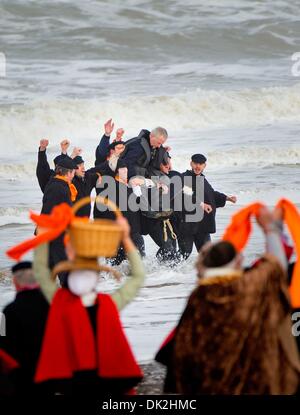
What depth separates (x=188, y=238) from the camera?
12.9 metres

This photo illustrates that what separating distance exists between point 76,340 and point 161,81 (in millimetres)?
13879

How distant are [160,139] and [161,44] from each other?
290 inches

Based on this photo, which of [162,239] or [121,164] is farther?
[162,239]

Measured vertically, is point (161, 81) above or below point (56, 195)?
above

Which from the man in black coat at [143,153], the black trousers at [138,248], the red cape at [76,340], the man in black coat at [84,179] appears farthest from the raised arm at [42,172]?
the red cape at [76,340]

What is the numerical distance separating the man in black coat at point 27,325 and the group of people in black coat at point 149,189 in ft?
19.0

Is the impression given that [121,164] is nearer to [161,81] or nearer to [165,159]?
[165,159]

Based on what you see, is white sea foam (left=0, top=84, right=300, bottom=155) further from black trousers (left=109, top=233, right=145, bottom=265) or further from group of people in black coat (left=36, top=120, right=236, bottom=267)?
black trousers (left=109, top=233, right=145, bottom=265)

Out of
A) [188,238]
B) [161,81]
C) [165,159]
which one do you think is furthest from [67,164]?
[161,81]

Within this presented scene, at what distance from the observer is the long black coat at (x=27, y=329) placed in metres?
5.87

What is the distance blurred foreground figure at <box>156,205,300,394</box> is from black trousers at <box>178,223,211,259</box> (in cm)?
737

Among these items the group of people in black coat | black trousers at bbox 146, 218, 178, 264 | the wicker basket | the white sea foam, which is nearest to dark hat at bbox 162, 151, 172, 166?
the group of people in black coat

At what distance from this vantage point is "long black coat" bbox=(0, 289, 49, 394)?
5.87m
